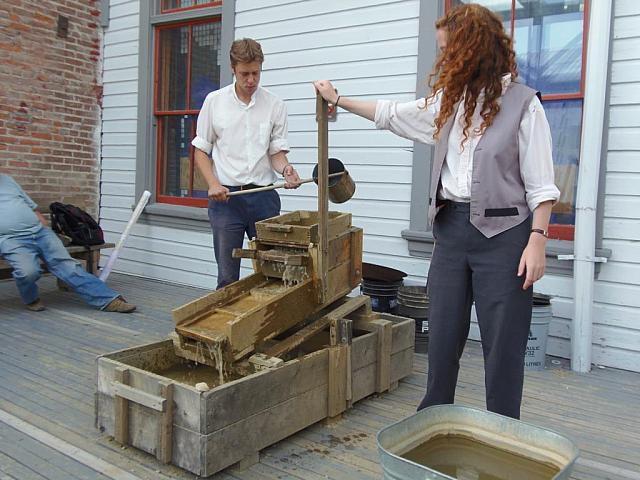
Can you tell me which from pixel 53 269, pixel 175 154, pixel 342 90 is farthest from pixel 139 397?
pixel 175 154

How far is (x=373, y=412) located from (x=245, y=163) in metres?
1.67

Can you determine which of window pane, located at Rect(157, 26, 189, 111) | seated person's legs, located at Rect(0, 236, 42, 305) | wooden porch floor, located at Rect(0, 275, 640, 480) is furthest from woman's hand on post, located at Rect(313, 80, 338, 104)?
window pane, located at Rect(157, 26, 189, 111)

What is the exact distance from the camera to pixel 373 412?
3398 millimetres

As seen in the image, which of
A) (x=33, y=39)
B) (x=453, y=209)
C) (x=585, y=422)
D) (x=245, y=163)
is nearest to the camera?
(x=453, y=209)

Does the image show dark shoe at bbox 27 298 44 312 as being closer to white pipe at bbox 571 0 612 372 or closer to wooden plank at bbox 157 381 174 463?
wooden plank at bbox 157 381 174 463

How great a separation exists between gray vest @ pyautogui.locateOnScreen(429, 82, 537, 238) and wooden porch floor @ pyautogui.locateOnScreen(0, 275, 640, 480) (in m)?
1.19

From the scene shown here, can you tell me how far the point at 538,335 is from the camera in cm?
414

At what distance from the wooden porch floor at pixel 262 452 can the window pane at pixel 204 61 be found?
2.72m

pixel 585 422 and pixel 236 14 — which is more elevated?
pixel 236 14

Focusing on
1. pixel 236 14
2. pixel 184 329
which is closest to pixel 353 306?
pixel 184 329

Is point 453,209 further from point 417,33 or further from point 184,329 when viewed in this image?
point 417,33

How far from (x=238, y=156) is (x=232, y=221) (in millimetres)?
412

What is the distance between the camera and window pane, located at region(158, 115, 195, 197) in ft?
22.6

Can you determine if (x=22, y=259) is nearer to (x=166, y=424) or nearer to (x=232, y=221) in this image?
(x=232, y=221)
